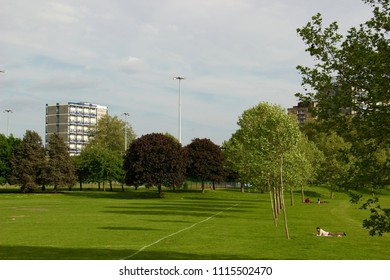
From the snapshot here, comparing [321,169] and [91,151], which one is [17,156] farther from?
[321,169]

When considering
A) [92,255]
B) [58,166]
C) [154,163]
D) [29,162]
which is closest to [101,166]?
[58,166]

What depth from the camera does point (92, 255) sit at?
2425 centimetres

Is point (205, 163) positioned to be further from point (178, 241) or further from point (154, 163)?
point (178, 241)

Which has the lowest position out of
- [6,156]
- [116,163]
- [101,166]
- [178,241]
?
[178,241]

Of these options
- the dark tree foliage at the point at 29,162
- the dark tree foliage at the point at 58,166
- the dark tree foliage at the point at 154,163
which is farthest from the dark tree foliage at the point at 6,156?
the dark tree foliage at the point at 154,163

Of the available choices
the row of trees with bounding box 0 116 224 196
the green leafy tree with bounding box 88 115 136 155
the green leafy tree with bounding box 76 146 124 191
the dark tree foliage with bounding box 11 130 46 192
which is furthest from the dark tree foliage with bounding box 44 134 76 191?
the green leafy tree with bounding box 88 115 136 155

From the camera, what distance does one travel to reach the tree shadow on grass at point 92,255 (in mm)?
23359

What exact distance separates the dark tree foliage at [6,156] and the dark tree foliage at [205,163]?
41314mm

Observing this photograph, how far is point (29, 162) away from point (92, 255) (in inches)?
3524

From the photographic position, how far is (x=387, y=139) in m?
16.3

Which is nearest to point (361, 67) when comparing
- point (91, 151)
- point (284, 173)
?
point (284, 173)

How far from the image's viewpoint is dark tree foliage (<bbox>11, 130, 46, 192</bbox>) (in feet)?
350

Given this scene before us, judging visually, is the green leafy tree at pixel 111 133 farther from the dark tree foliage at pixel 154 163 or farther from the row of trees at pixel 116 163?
the dark tree foliage at pixel 154 163

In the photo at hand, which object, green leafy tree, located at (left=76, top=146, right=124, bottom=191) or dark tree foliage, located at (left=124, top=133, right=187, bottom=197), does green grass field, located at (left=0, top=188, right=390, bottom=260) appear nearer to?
dark tree foliage, located at (left=124, top=133, right=187, bottom=197)
